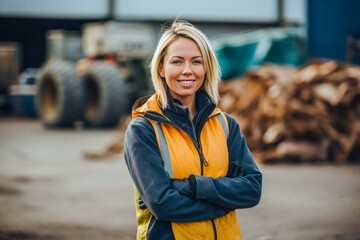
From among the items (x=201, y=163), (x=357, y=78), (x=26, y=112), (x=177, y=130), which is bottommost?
(x=26, y=112)

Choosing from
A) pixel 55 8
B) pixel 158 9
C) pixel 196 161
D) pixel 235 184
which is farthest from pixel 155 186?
pixel 158 9

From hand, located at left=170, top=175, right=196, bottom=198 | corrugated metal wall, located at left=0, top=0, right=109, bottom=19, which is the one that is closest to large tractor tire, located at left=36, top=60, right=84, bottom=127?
corrugated metal wall, located at left=0, top=0, right=109, bottom=19

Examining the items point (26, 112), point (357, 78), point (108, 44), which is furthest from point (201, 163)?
point (26, 112)

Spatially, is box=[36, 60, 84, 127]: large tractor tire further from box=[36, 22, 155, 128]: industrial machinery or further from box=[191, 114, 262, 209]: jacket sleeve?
box=[191, 114, 262, 209]: jacket sleeve

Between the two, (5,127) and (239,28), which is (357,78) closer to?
(5,127)

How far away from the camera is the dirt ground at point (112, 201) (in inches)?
149

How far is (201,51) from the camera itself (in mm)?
1931

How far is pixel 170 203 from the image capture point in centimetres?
178

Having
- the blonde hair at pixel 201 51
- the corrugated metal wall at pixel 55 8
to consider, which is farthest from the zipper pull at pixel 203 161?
the corrugated metal wall at pixel 55 8

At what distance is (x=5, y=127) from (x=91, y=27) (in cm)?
346

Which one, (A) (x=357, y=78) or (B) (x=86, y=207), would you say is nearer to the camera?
(B) (x=86, y=207)

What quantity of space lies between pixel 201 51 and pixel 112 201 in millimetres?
3130

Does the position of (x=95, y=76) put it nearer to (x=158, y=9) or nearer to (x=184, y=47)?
(x=184, y=47)

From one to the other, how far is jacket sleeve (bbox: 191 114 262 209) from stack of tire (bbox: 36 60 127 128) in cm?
905
